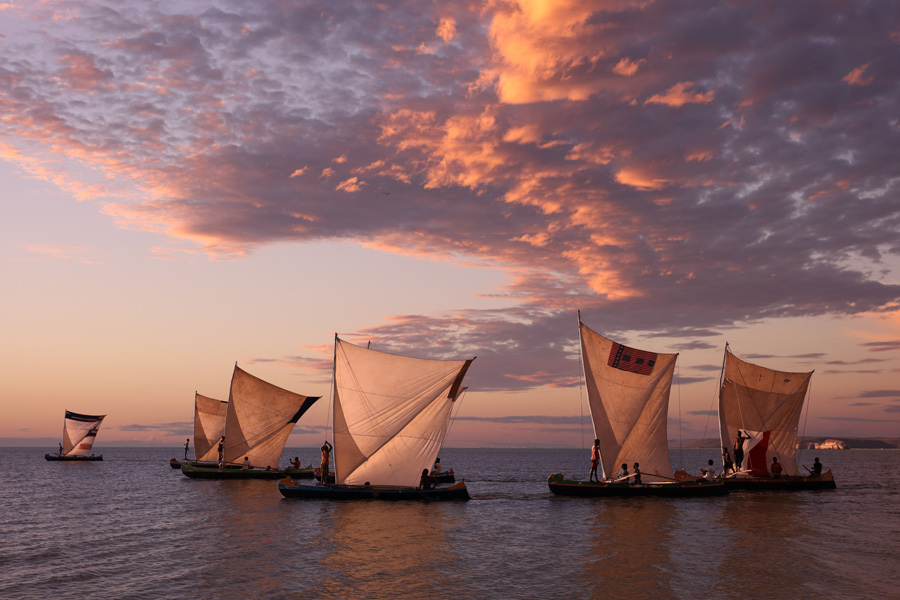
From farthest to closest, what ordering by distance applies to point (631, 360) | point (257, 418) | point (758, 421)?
point (257, 418), point (758, 421), point (631, 360)

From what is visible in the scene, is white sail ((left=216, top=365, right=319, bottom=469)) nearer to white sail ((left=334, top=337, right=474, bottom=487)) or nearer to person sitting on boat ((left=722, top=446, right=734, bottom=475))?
white sail ((left=334, top=337, right=474, bottom=487))

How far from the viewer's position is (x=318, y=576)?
2822 cm

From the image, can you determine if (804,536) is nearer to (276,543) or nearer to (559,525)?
(559,525)

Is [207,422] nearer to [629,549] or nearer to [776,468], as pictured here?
[776,468]

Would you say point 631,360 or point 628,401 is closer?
point 628,401

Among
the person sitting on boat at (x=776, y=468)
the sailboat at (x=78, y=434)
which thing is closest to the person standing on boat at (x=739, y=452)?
the person sitting on boat at (x=776, y=468)

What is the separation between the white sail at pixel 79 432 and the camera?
13650cm

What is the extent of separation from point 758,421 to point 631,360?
15.7 metres

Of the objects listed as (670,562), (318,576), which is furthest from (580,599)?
(318,576)

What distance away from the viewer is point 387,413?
162 ft

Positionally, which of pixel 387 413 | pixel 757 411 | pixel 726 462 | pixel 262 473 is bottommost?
pixel 262 473

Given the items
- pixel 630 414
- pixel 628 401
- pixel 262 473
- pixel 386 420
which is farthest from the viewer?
pixel 262 473

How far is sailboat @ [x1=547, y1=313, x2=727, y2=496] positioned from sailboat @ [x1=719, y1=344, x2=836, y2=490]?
8253mm

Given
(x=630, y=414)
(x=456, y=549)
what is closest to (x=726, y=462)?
(x=630, y=414)
